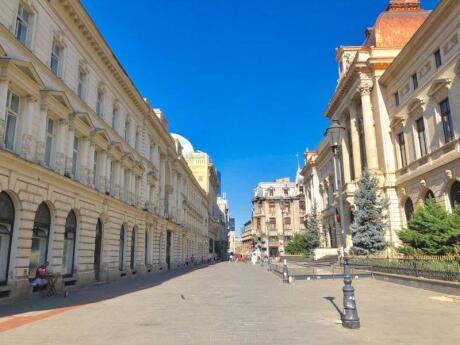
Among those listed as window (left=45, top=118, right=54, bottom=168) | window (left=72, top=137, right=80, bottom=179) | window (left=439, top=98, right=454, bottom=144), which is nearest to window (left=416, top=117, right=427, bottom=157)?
window (left=439, top=98, right=454, bottom=144)

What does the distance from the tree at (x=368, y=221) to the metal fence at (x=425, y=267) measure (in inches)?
308

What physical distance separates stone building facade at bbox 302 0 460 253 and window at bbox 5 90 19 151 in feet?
78.8

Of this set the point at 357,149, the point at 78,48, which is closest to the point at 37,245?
the point at 78,48

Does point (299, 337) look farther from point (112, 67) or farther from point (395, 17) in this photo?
point (395, 17)

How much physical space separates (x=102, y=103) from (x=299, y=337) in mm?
20194

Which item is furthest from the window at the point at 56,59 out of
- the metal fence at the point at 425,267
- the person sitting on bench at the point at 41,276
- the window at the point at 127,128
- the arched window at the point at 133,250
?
the metal fence at the point at 425,267

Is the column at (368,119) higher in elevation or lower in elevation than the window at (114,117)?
higher

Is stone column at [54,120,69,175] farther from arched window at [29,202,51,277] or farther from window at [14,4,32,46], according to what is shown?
window at [14,4,32,46]

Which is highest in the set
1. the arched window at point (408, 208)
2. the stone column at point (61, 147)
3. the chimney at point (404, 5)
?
the chimney at point (404, 5)

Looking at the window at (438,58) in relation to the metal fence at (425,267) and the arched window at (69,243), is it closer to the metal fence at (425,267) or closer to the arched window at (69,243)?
the metal fence at (425,267)

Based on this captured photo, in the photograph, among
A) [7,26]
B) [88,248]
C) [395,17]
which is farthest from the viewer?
[395,17]

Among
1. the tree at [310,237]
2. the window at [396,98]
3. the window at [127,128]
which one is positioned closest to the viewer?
the window at [127,128]

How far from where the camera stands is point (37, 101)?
15.5 metres

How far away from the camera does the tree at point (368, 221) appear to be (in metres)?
30.7
